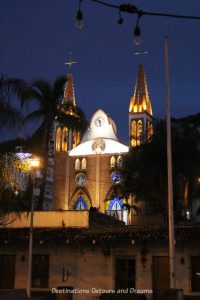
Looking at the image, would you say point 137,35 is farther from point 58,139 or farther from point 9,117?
point 58,139

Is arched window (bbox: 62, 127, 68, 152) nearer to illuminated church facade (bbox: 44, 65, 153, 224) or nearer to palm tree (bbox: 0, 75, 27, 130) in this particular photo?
illuminated church facade (bbox: 44, 65, 153, 224)

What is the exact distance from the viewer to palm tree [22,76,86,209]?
30.5m

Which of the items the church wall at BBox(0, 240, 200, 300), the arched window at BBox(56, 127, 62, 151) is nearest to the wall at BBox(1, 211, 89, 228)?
the church wall at BBox(0, 240, 200, 300)

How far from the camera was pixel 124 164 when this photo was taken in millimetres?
35688

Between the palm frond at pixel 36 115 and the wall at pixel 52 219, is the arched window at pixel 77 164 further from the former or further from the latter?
the wall at pixel 52 219

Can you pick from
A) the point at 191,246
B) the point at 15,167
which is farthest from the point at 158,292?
the point at 15,167

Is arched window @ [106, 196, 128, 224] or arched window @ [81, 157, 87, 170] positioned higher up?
arched window @ [81, 157, 87, 170]

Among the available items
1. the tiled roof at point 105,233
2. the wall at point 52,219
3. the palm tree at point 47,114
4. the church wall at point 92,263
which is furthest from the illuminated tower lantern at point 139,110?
→ the tiled roof at point 105,233

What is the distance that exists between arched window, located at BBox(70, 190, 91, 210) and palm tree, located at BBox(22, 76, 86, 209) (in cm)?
2116

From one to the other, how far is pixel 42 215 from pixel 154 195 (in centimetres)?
1009

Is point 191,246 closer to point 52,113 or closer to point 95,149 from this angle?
point 52,113

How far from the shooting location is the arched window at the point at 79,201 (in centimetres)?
5178

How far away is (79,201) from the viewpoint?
52.2m

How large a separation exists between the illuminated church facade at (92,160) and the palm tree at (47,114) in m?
18.5
